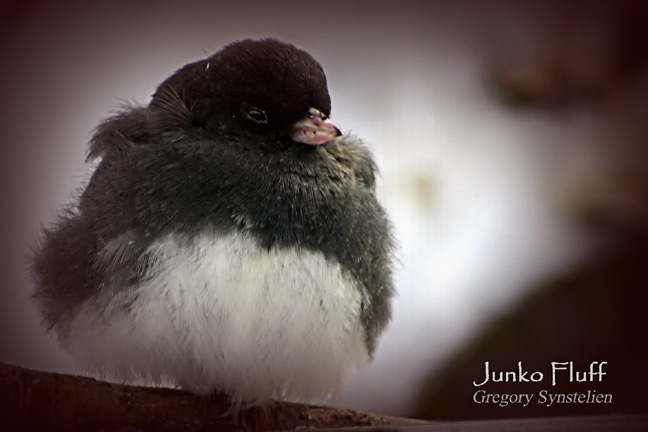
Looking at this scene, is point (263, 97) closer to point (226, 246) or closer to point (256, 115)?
point (256, 115)

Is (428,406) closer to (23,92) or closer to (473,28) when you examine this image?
(473,28)

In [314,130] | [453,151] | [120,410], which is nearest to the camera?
[120,410]

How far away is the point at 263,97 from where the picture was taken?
3.54ft

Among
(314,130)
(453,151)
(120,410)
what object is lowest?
(120,410)

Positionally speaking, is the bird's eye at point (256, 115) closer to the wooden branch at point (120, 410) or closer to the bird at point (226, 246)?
the bird at point (226, 246)

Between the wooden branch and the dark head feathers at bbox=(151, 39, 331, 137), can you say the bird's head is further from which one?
the wooden branch

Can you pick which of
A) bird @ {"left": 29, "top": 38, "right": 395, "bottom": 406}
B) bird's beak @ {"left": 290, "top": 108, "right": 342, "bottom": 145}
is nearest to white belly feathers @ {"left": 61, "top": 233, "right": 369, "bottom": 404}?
bird @ {"left": 29, "top": 38, "right": 395, "bottom": 406}

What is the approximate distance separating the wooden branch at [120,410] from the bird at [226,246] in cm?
4

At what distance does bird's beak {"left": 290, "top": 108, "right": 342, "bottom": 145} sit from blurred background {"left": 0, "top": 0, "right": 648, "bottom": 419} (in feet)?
0.78

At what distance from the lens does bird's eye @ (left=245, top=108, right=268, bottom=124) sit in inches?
42.9

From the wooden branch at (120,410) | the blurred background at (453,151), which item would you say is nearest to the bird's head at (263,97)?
the blurred background at (453,151)

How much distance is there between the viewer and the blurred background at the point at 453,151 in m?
1.23

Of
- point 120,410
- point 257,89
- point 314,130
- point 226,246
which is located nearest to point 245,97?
point 257,89

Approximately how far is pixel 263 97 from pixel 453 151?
21.7 inches
